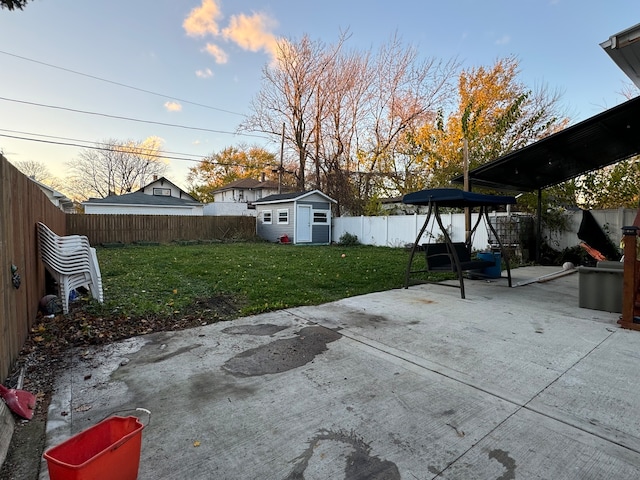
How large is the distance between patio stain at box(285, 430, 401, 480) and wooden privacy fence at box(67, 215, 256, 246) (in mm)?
16500

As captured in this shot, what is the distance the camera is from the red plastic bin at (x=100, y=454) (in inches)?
45.9

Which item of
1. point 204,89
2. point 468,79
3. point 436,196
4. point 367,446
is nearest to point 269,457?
point 367,446

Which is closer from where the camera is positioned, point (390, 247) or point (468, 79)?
point (390, 247)

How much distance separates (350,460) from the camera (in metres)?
1.72

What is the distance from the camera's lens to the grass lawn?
4.75 metres

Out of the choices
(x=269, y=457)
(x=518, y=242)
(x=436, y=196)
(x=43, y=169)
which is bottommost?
(x=269, y=457)

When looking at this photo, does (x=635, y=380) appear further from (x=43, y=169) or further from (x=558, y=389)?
(x=43, y=169)

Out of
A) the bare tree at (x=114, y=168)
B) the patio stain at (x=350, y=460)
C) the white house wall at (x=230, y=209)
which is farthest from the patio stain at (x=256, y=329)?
the bare tree at (x=114, y=168)

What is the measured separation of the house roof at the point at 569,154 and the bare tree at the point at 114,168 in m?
34.8

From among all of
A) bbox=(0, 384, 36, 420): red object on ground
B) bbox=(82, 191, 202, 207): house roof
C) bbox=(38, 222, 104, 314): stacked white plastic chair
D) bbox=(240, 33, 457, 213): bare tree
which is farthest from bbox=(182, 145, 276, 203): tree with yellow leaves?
bbox=(0, 384, 36, 420): red object on ground

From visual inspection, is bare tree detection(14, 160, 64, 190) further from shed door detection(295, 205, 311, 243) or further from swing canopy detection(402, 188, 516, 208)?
swing canopy detection(402, 188, 516, 208)

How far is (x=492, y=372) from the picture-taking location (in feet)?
9.02

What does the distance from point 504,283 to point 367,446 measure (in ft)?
19.8

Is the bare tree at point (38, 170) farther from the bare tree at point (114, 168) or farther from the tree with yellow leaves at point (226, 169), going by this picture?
the tree with yellow leaves at point (226, 169)
